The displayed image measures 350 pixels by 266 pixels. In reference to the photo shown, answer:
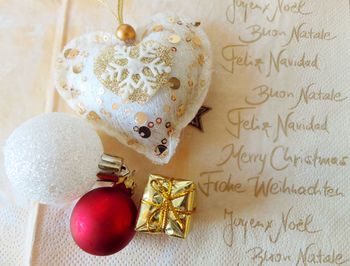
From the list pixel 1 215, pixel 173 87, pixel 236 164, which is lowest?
pixel 1 215

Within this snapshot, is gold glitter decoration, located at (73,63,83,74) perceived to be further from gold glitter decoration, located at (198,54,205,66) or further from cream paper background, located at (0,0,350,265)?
gold glitter decoration, located at (198,54,205,66)

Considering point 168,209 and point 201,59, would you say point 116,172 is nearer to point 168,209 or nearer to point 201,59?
point 168,209

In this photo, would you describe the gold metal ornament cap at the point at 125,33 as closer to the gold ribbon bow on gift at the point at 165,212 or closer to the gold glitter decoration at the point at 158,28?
the gold glitter decoration at the point at 158,28

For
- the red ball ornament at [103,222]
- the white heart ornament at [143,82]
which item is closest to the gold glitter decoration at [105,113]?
the white heart ornament at [143,82]

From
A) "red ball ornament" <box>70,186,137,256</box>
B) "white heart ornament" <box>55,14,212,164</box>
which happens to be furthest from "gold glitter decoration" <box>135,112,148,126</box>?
"red ball ornament" <box>70,186,137,256</box>

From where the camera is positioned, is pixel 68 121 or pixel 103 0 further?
pixel 103 0

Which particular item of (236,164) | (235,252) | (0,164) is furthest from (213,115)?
(0,164)

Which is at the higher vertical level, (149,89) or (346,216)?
(149,89)

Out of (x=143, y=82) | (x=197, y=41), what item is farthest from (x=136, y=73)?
(x=197, y=41)

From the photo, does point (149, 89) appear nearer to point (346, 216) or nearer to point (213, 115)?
point (213, 115)
